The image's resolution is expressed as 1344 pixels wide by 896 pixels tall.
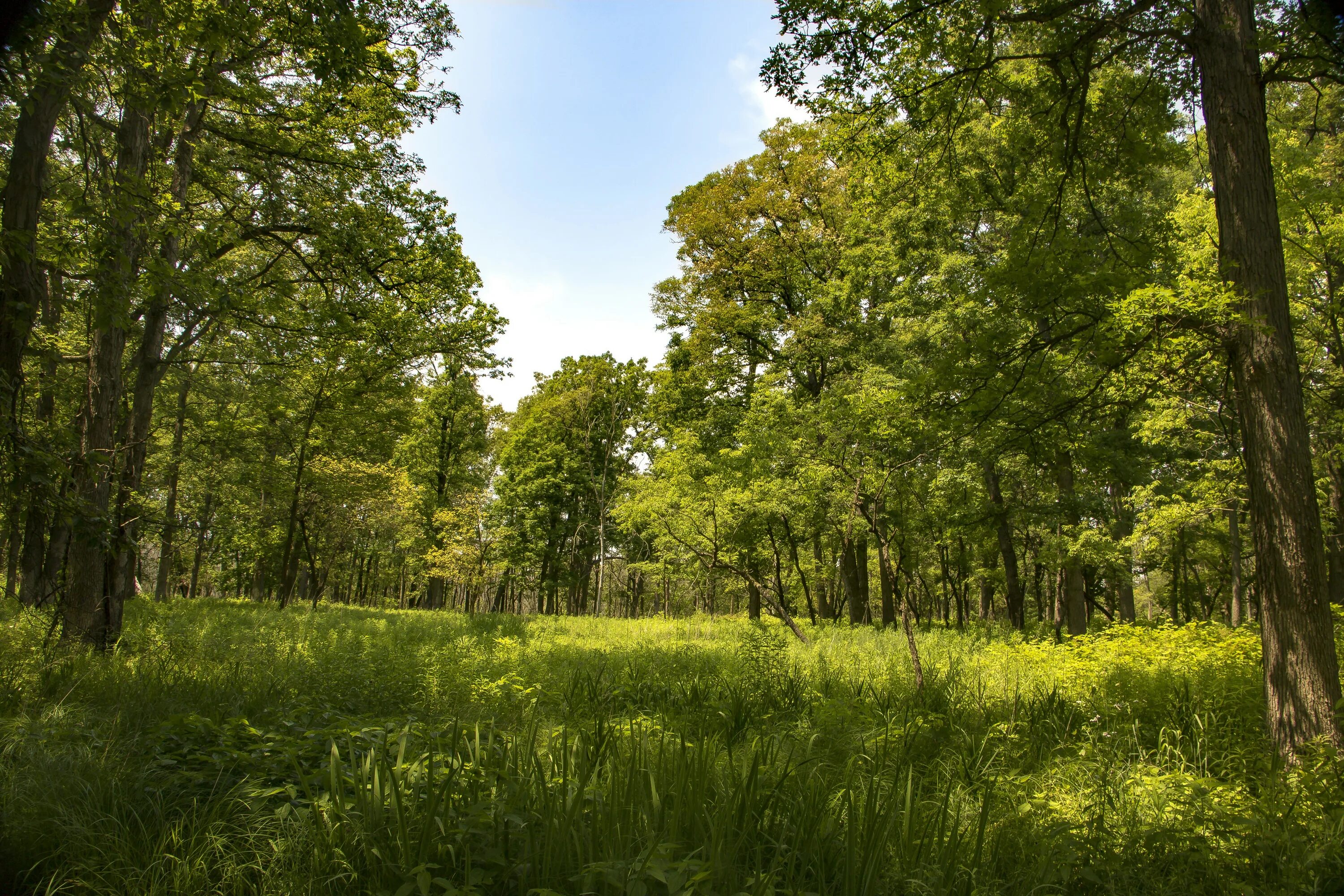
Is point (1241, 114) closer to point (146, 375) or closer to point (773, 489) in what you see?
point (773, 489)

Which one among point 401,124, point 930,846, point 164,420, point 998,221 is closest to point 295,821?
point 930,846

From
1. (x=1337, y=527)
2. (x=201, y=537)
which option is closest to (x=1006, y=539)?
(x=1337, y=527)

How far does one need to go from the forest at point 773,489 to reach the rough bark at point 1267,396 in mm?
29

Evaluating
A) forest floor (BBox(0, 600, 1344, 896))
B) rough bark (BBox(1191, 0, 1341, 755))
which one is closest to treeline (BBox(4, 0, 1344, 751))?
rough bark (BBox(1191, 0, 1341, 755))

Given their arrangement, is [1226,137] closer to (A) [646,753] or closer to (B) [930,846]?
(B) [930,846]

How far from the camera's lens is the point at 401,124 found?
1077 centimetres

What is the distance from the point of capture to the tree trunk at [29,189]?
3.85 metres

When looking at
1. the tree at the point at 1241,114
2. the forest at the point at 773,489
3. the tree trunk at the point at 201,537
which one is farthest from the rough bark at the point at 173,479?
the tree at the point at 1241,114

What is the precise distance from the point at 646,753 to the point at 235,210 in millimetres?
10752

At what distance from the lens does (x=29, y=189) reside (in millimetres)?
4652

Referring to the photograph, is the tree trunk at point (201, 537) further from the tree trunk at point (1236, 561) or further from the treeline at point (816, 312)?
the tree trunk at point (1236, 561)

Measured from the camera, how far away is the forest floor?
2373 millimetres

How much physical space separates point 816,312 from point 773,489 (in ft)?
18.5

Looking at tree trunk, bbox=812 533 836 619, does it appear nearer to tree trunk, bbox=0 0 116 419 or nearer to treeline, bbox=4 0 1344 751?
treeline, bbox=4 0 1344 751
